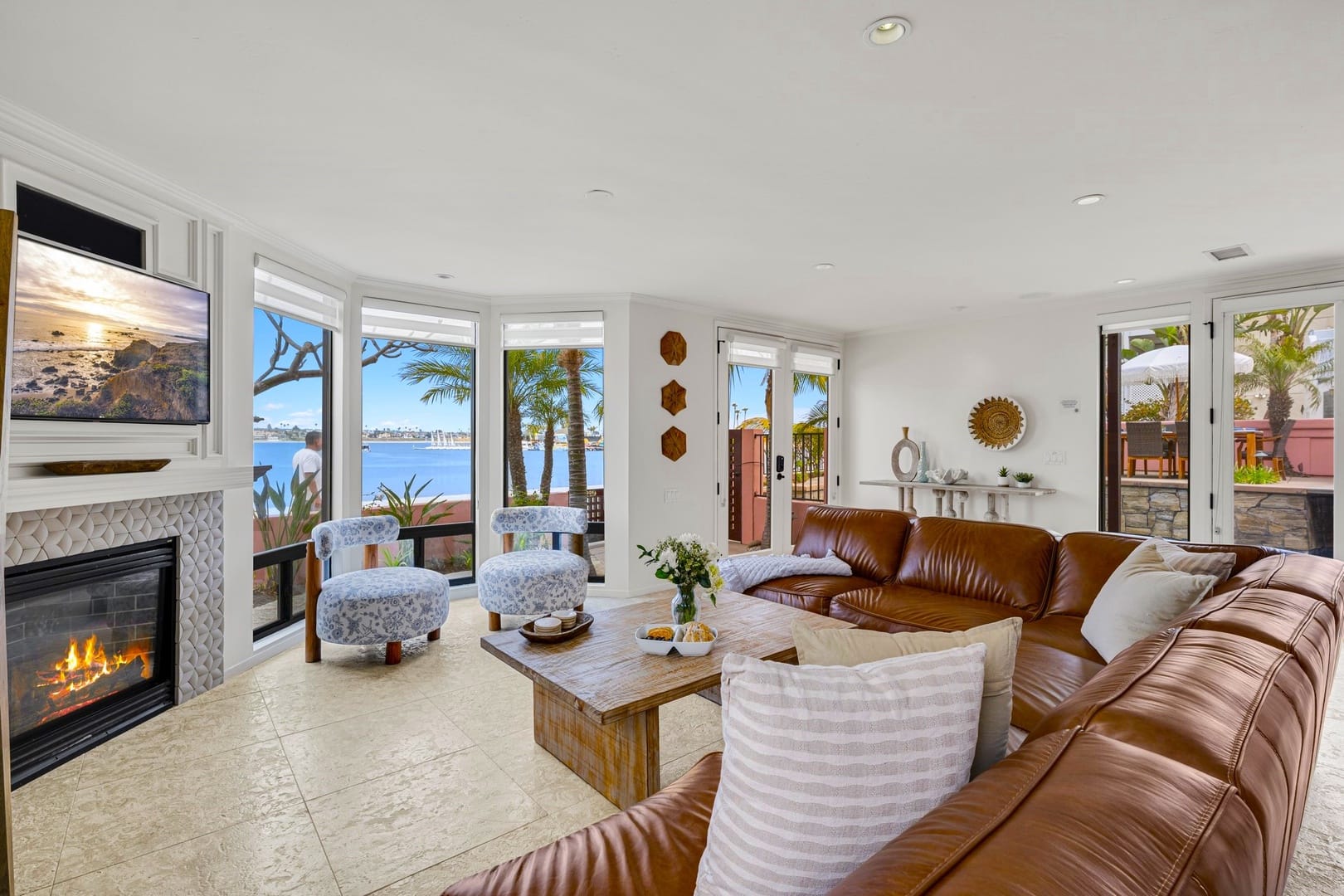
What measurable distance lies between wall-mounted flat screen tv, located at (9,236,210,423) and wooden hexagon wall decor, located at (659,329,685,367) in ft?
10.2

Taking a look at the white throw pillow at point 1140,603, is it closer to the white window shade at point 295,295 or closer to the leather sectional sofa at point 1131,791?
the leather sectional sofa at point 1131,791

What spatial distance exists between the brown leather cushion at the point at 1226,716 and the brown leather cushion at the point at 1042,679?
720mm

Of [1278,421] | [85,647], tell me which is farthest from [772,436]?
[85,647]

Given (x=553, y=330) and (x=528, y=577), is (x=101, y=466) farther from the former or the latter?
(x=553, y=330)

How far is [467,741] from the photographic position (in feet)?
8.92

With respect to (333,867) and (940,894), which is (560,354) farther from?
(940,894)

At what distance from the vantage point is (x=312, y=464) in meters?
4.29

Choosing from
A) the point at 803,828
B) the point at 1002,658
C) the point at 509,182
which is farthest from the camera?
the point at 509,182

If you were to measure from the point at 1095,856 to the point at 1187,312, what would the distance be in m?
5.57

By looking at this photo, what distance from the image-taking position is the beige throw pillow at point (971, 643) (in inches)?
44.8

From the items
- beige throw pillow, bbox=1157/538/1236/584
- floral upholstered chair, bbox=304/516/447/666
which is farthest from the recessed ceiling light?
floral upholstered chair, bbox=304/516/447/666

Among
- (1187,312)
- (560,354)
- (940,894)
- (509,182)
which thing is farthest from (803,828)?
(1187,312)

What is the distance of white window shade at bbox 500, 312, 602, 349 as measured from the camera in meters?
5.18

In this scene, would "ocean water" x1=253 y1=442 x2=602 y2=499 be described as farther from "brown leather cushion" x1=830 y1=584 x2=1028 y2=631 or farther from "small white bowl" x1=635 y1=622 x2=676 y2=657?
"small white bowl" x1=635 y1=622 x2=676 y2=657
